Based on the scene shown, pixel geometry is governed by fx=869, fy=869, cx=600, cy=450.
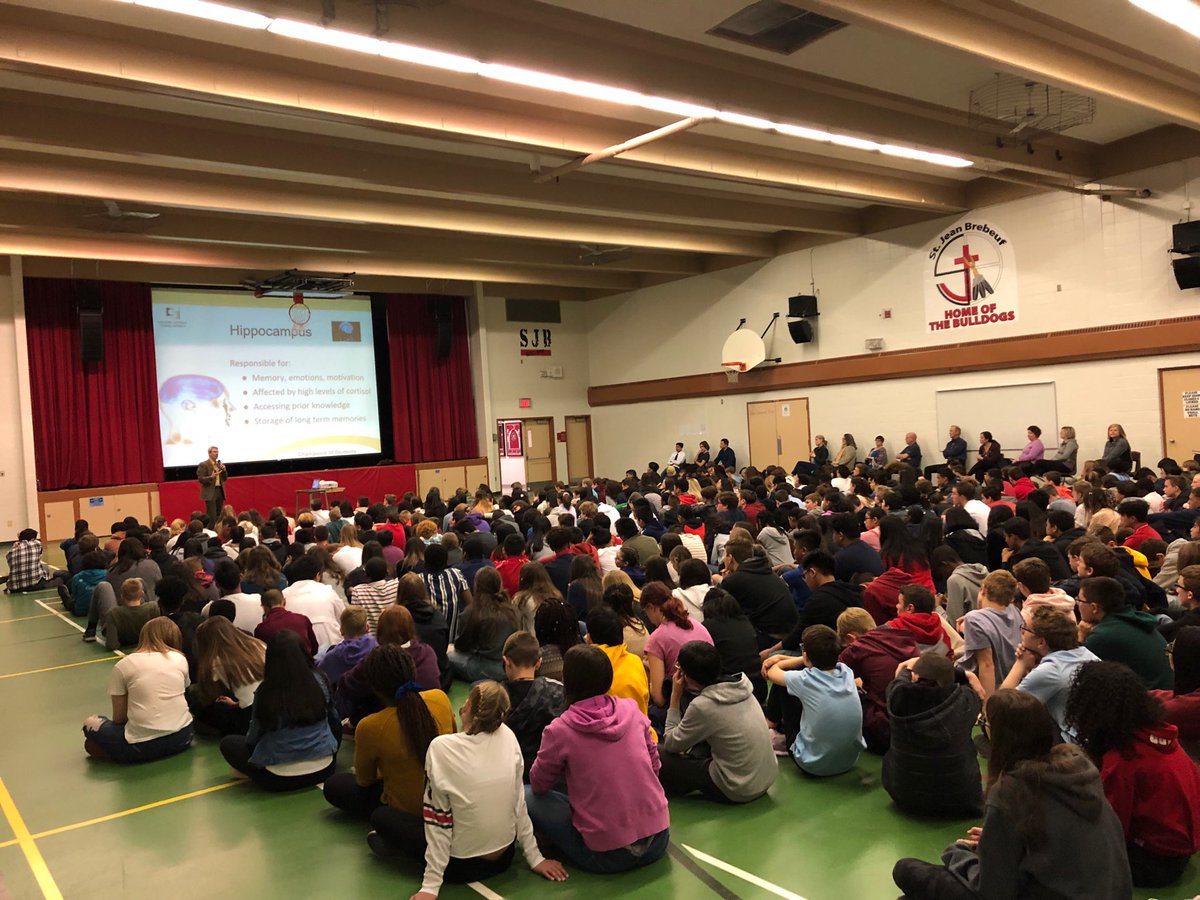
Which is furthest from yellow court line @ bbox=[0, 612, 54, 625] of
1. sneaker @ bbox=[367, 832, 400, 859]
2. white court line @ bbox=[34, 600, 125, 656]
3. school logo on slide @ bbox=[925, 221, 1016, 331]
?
school logo on slide @ bbox=[925, 221, 1016, 331]

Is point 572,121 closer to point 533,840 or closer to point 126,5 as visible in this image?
point 126,5

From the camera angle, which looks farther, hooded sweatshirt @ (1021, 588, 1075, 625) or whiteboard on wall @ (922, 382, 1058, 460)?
whiteboard on wall @ (922, 382, 1058, 460)

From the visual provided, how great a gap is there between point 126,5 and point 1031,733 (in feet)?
23.7

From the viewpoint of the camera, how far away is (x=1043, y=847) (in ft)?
7.26

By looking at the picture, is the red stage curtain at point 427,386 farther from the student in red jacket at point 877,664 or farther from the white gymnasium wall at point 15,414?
the student in red jacket at point 877,664

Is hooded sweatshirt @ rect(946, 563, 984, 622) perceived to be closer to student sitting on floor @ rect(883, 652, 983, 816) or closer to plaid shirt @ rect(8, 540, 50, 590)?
student sitting on floor @ rect(883, 652, 983, 816)

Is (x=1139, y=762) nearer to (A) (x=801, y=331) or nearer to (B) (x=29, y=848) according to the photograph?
(B) (x=29, y=848)

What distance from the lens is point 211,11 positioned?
5.19m

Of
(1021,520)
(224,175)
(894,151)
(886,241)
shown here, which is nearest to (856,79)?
(894,151)

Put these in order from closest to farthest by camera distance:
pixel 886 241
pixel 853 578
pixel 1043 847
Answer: pixel 1043 847, pixel 853 578, pixel 886 241

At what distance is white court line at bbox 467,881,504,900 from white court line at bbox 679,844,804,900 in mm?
773

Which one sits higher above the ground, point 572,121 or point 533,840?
point 572,121

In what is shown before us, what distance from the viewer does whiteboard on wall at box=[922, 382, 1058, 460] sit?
12.9 meters

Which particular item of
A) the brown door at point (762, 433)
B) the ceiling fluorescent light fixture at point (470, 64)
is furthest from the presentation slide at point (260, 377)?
the ceiling fluorescent light fixture at point (470, 64)
